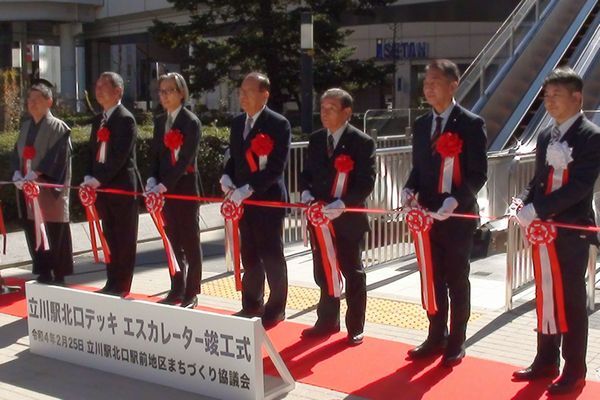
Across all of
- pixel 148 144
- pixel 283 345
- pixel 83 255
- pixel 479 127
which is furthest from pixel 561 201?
pixel 148 144

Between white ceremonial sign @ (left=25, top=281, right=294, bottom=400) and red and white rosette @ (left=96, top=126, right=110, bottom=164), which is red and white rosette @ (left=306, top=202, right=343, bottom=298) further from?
red and white rosette @ (left=96, top=126, right=110, bottom=164)

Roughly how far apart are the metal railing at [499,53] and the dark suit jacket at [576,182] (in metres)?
11.0

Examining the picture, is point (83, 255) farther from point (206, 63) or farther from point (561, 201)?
point (206, 63)

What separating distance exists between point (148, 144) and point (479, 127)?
8.66m

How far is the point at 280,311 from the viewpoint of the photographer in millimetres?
6953

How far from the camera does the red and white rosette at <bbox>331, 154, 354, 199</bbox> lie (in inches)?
240

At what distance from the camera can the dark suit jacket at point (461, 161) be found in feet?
18.0

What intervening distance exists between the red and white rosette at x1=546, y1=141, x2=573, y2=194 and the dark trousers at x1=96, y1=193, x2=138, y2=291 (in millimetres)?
3786

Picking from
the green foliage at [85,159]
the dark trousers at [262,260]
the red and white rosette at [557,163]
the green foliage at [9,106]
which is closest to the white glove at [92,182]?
the dark trousers at [262,260]

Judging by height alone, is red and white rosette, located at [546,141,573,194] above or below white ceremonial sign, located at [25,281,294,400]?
above

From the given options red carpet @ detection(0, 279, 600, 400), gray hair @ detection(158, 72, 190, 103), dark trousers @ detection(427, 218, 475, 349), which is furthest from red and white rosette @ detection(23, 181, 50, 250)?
dark trousers @ detection(427, 218, 475, 349)

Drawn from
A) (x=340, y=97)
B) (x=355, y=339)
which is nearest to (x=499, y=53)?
(x=340, y=97)

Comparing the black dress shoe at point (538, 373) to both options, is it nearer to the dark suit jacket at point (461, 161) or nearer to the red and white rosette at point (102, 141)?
the dark suit jacket at point (461, 161)

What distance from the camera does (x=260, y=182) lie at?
654 centimetres
